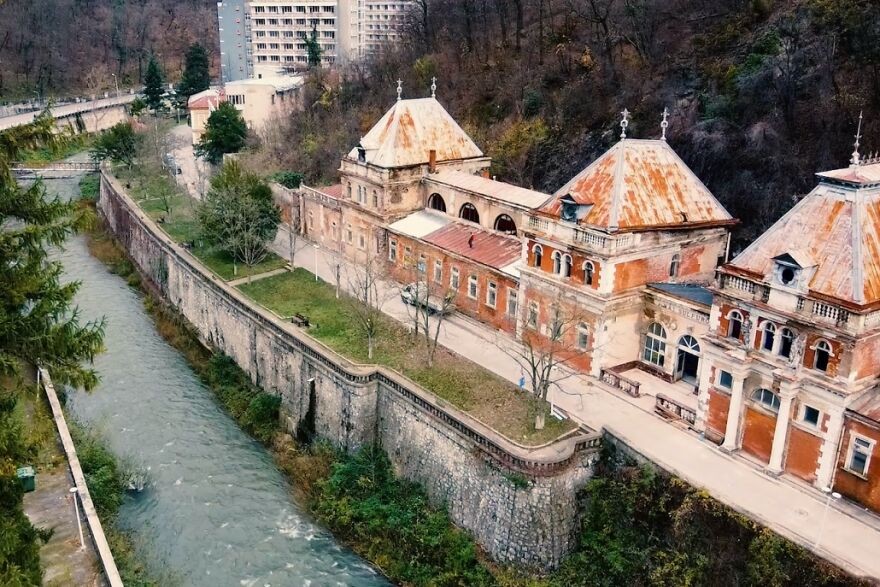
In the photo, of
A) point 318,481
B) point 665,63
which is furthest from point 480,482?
point 665,63

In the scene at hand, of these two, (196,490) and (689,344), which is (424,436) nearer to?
(196,490)

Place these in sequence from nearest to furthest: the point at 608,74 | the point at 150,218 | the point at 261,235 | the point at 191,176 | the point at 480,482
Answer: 1. the point at 480,482
2. the point at 261,235
3. the point at 608,74
4. the point at 150,218
5. the point at 191,176

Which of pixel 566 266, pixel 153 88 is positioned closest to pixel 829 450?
pixel 566 266

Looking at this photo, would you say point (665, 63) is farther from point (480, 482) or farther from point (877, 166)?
point (480, 482)

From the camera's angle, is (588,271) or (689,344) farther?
(588,271)

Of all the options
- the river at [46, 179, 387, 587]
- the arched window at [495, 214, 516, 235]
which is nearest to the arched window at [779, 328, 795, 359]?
the river at [46, 179, 387, 587]

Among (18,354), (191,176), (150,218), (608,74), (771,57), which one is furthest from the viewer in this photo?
→ (191,176)
